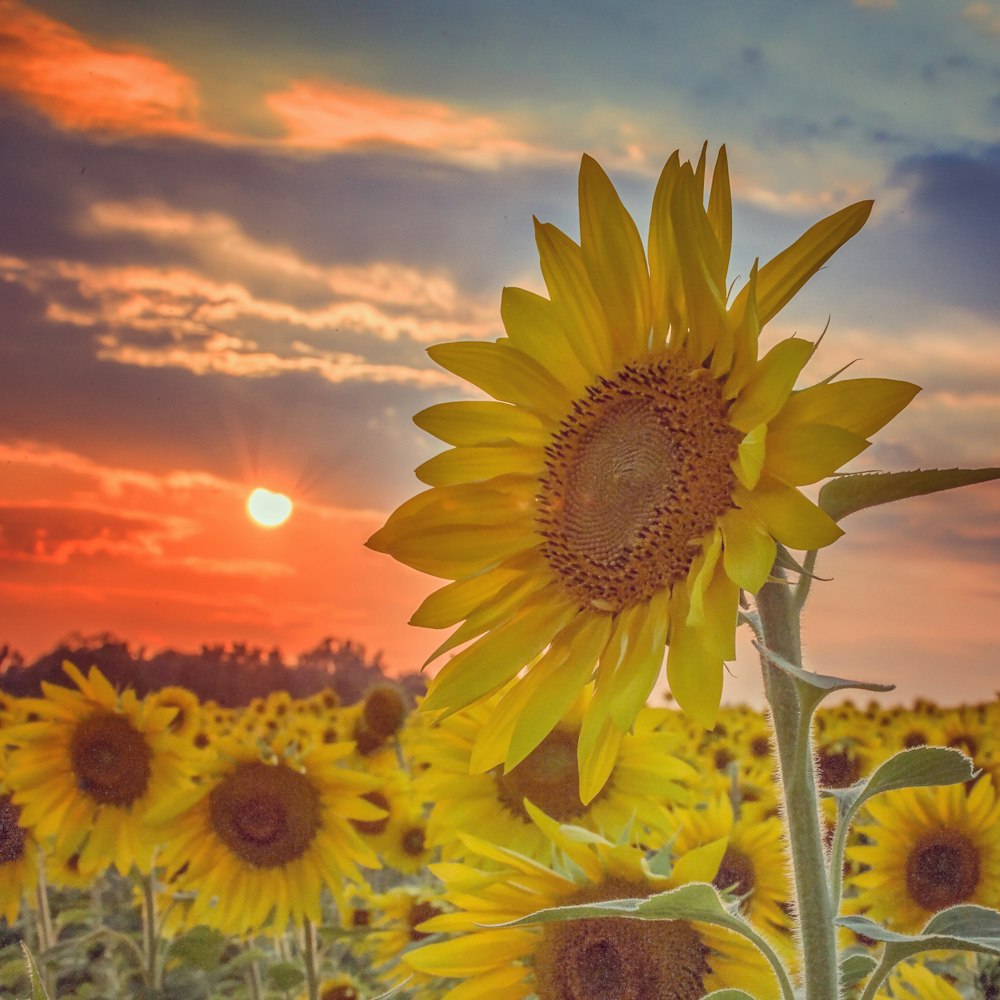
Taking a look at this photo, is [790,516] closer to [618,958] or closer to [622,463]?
[622,463]

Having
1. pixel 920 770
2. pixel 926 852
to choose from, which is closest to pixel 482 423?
pixel 920 770

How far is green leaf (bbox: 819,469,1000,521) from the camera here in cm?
108

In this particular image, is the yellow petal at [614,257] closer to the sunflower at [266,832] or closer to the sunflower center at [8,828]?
the sunflower at [266,832]

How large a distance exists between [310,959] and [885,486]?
118 inches

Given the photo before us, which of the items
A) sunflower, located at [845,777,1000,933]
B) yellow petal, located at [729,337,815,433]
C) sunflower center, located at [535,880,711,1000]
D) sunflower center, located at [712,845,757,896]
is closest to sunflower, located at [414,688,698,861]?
sunflower center, located at [712,845,757,896]

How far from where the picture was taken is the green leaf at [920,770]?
1.26 metres

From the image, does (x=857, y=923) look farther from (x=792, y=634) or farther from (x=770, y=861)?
(x=770, y=861)

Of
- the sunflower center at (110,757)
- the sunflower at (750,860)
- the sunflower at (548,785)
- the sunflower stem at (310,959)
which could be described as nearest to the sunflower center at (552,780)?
the sunflower at (548,785)

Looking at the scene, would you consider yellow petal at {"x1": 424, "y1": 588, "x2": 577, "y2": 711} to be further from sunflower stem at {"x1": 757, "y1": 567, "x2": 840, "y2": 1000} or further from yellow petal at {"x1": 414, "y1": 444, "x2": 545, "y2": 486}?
sunflower stem at {"x1": 757, "y1": 567, "x2": 840, "y2": 1000}

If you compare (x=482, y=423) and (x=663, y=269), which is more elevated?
(x=663, y=269)

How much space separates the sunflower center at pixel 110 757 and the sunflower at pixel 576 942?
257 centimetres

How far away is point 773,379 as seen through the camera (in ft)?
3.96

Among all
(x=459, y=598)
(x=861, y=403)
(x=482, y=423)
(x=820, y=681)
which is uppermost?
(x=482, y=423)

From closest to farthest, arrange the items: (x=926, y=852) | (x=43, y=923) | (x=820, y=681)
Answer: (x=820, y=681) → (x=926, y=852) → (x=43, y=923)
